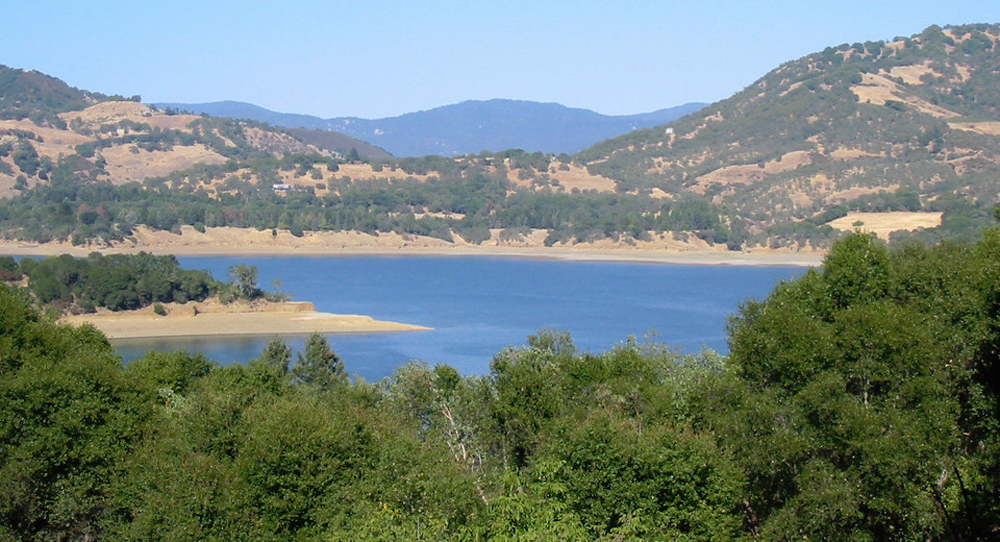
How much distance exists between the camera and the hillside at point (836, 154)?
416 ft

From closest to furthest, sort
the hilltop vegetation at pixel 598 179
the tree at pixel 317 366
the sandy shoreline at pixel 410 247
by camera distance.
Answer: the tree at pixel 317 366, the sandy shoreline at pixel 410 247, the hilltop vegetation at pixel 598 179

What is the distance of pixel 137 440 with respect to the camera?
51.8ft

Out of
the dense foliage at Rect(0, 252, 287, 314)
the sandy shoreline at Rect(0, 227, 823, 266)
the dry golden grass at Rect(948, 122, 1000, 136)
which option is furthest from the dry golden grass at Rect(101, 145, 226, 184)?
the dry golden grass at Rect(948, 122, 1000, 136)


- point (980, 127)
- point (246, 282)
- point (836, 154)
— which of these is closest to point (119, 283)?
point (246, 282)

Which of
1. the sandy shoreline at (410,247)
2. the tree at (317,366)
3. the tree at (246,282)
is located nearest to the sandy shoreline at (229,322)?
the tree at (246,282)

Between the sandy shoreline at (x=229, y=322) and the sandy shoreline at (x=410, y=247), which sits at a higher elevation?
the sandy shoreline at (x=410, y=247)

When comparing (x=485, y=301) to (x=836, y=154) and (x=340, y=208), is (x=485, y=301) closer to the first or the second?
(x=340, y=208)

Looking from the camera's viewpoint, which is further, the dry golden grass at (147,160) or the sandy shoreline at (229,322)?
the dry golden grass at (147,160)

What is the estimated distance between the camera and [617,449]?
1315 cm

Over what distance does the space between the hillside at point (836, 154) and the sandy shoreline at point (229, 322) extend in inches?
2293

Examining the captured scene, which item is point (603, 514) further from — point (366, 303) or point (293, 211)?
point (293, 211)

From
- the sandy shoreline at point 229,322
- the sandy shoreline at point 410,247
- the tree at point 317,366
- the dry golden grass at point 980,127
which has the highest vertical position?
the dry golden grass at point 980,127

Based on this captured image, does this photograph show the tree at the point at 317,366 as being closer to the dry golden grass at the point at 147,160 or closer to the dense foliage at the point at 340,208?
the dense foliage at the point at 340,208

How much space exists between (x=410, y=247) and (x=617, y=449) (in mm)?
117174
